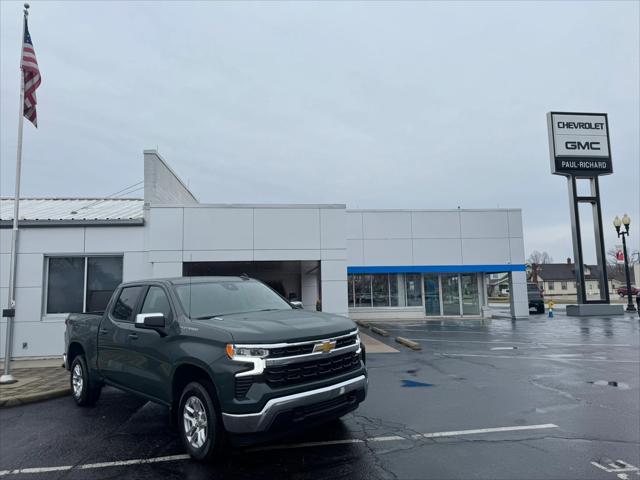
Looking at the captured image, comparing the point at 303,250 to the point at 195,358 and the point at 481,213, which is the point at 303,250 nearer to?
the point at 195,358

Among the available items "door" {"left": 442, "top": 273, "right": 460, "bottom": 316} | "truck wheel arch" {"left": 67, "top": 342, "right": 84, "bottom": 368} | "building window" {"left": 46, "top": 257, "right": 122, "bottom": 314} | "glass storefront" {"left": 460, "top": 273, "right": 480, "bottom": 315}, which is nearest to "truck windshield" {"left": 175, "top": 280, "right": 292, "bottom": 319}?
"truck wheel arch" {"left": 67, "top": 342, "right": 84, "bottom": 368}

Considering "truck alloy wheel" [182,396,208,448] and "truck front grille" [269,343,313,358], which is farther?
"truck alloy wheel" [182,396,208,448]

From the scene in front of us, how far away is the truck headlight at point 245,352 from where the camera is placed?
14.1 ft

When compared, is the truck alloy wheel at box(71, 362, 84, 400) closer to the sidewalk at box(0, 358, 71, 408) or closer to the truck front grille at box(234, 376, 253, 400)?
the sidewalk at box(0, 358, 71, 408)

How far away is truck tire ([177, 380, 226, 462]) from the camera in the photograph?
439 centimetres

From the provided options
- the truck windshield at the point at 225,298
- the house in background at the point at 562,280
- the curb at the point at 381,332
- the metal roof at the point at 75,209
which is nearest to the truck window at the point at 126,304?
the truck windshield at the point at 225,298

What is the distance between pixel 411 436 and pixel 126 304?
4381 mm

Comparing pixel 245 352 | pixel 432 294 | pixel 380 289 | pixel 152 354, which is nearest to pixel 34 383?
pixel 152 354

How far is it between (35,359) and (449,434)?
11.4m

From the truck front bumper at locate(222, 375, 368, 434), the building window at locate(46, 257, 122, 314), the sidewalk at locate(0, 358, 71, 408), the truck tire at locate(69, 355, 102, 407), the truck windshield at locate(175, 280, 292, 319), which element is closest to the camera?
the truck front bumper at locate(222, 375, 368, 434)

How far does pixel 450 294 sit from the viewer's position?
1065 inches

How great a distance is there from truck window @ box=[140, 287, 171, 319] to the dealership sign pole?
91.9 ft

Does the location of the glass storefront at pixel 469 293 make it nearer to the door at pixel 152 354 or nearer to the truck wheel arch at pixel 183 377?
the door at pixel 152 354

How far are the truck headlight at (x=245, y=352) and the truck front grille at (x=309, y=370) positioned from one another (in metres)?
0.16
